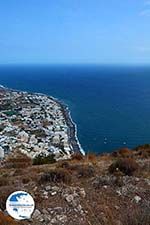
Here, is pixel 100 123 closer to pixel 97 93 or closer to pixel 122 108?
pixel 122 108

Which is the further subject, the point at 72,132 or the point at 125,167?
the point at 72,132

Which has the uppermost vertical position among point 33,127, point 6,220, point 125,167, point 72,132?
point 6,220

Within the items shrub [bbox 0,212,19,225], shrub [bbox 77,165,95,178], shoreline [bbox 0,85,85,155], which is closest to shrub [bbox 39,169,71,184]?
shrub [bbox 77,165,95,178]

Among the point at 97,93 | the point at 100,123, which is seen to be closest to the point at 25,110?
the point at 100,123

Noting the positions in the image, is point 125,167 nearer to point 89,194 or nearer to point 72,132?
point 89,194

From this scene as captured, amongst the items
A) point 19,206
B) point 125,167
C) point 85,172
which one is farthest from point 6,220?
point 125,167

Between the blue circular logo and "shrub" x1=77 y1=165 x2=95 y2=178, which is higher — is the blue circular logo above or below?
above

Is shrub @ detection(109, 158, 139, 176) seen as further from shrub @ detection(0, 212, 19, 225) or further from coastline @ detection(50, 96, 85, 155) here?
coastline @ detection(50, 96, 85, 155)
